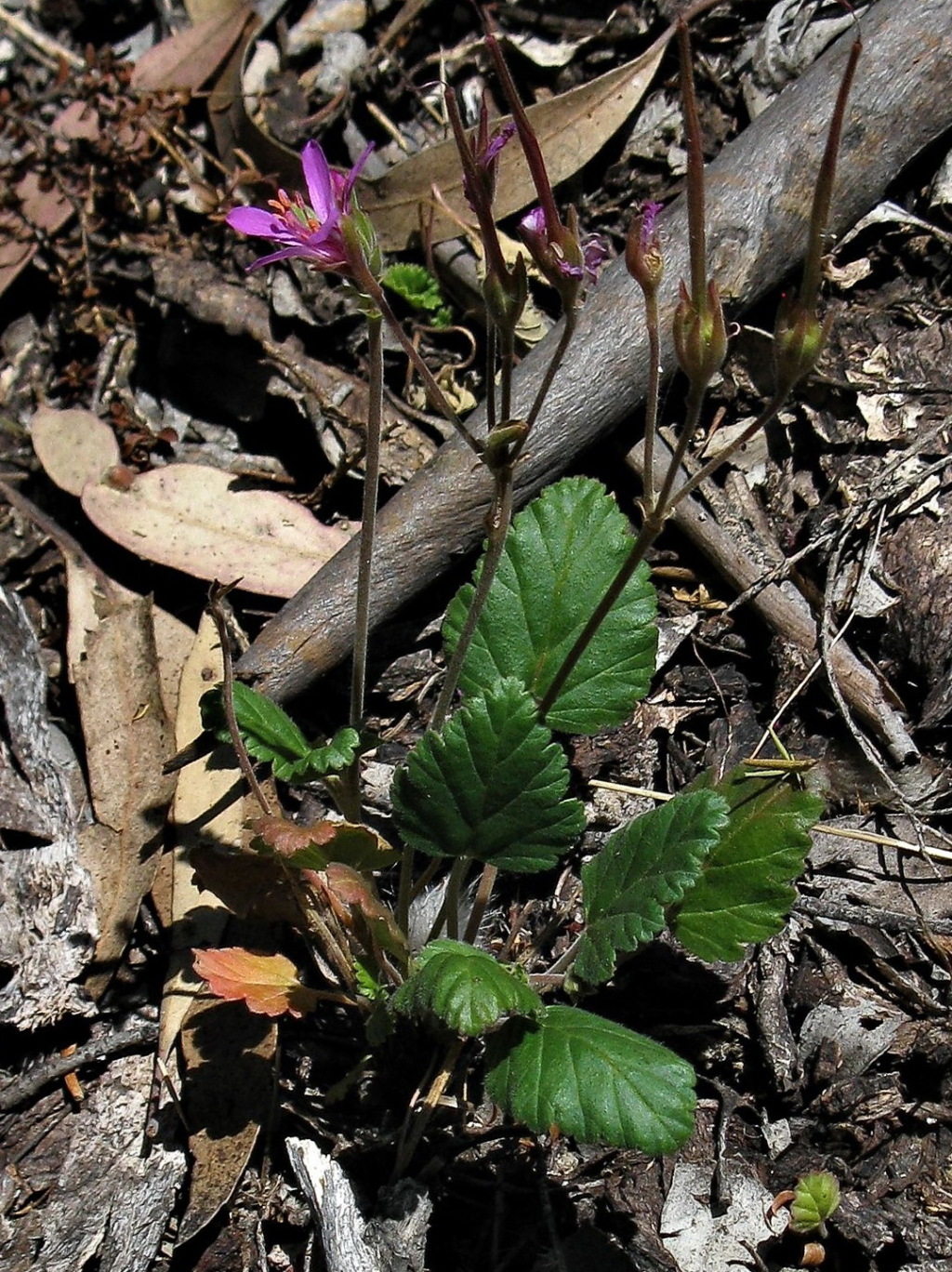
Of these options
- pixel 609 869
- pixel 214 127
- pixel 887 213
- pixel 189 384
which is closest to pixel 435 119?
pixel 214 127

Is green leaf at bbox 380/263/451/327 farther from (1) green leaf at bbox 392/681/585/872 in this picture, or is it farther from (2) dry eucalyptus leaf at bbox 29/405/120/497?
(1) green leaf at bbox 392/681/585/872

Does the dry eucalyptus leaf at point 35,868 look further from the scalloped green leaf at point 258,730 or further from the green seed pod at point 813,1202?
the green seed pod at point 813,1202

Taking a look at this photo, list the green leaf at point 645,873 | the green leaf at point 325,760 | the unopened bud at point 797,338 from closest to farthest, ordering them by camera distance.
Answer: the unopened bud at point 797,338
the green leaf at point 645,873
the green leaf at point 325,760

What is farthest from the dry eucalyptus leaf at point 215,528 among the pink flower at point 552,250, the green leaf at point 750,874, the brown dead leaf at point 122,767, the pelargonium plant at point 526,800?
the pink flower at point 552,250

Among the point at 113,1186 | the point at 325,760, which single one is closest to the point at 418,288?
the point at 325,760

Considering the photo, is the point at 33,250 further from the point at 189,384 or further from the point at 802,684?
the point at 802,684

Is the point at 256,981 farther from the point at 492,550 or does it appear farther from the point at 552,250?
the point at 552,250

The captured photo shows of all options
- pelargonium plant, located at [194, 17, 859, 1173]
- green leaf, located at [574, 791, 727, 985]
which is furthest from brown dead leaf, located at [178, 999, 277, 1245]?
green leaf, located at [574, 791, 727, 985]
